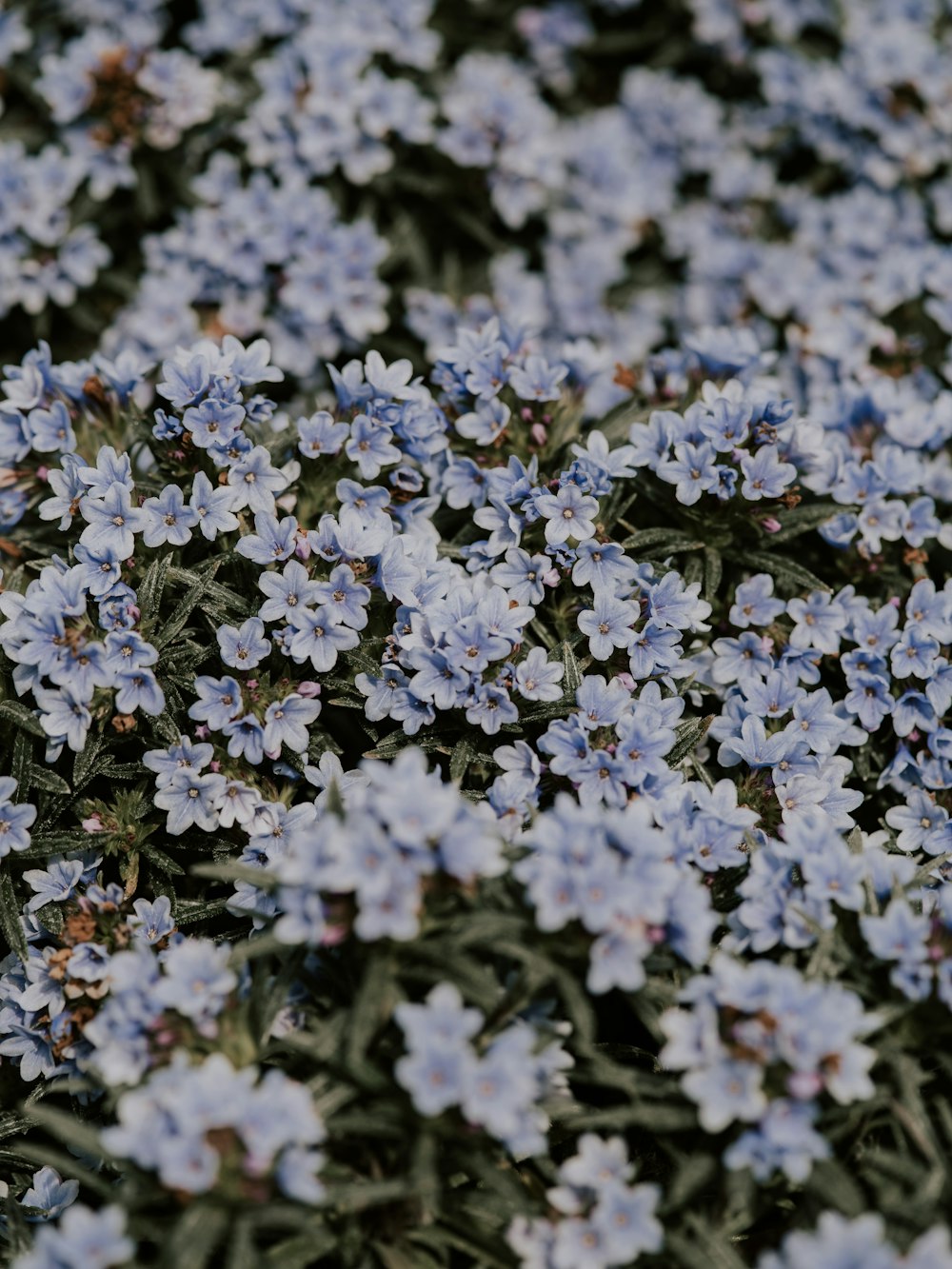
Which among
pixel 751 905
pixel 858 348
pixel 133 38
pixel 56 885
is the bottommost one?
pixel 56 885

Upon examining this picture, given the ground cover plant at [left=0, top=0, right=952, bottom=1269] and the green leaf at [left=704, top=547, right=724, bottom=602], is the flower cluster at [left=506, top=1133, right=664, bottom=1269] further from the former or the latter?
the green leaf at [left=704, top=547, right=724, bottom=602]

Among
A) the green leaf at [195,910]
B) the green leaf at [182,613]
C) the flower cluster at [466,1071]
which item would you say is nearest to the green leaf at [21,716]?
the green leaf at [182,613]

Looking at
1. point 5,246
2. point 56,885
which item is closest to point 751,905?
point 56,885

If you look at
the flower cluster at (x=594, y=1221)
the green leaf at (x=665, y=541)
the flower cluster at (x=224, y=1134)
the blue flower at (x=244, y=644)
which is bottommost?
the flower cluster at (x=594, y=1221)

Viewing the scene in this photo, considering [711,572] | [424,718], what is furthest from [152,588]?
[711,572]

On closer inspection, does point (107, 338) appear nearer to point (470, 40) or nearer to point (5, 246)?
point (5, 246)

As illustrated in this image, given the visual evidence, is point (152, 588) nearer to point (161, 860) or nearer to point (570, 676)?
point (161, 860)

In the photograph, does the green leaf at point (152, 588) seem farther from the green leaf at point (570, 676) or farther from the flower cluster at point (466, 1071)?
the flower cluster at point (466, 1071)
